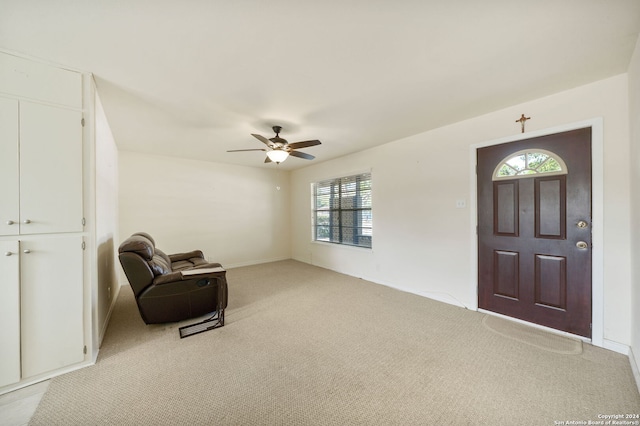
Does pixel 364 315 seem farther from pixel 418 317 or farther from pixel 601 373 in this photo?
pixel 601 373

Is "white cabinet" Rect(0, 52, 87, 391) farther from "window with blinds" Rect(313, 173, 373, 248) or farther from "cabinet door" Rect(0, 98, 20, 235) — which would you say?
"window with blinds" Rect(313, 173, 373, 248)

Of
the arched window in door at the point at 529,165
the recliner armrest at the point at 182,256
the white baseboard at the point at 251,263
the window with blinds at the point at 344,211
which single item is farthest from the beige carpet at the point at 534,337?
the white baseboard at the point at 251,263

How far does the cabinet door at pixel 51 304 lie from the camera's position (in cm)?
172

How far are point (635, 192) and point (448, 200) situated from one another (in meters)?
1.56

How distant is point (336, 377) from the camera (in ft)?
5.87

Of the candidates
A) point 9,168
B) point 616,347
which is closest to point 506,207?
point 616,347

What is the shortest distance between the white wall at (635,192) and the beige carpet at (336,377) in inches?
12.9

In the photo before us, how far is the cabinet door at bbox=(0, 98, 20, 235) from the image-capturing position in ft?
5.36

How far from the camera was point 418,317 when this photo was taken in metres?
2.82

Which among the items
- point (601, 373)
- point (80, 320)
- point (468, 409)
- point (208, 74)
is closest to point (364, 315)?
Answer: point (468, 409)

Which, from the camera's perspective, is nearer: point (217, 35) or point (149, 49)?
point (217, 35)

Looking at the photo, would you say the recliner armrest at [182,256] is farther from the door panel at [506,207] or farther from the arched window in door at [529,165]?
the arched window in door at [529,165]

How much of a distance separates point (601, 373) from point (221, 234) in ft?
18.5

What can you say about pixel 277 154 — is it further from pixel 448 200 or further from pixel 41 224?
pixel 448 200
